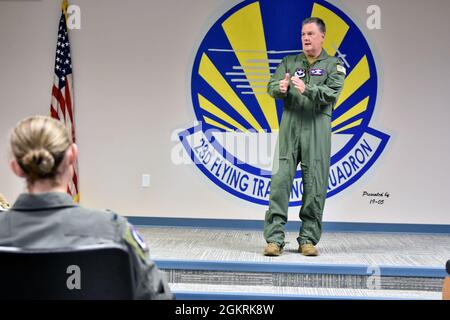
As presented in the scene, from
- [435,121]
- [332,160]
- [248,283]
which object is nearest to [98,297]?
[248,283]

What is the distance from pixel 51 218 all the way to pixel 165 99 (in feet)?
12.3

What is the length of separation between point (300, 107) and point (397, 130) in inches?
61.2

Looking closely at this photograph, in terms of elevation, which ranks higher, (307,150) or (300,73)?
(300,73)

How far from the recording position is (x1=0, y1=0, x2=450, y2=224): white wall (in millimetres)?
4688

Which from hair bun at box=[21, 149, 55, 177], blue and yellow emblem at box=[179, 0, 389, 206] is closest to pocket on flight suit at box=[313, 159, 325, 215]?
blue and yellow emblem at box=[179, 0, 389, 206]

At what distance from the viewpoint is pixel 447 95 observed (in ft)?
15.4

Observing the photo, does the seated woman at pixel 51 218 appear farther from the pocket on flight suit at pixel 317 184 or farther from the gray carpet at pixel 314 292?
the pocket on flight suit at pixel 317 184

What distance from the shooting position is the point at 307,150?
3531mm

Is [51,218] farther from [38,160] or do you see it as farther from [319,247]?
[319,247]

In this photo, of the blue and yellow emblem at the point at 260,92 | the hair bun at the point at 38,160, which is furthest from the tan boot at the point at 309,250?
the hair bun at the point at 38,160

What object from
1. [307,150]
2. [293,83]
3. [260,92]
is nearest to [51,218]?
[293,83]

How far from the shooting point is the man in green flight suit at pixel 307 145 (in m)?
3.51

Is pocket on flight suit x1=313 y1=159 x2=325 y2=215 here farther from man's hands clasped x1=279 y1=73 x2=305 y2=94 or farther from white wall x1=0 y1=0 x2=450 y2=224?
white wall x1=0 y1=0 x2=450 y2=224
